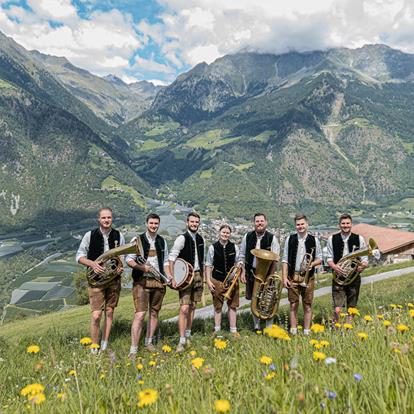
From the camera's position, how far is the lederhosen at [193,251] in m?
7.50

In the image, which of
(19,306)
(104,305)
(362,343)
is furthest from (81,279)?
(19,306)

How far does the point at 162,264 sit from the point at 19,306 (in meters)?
110

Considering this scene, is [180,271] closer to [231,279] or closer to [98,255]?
[231,279]

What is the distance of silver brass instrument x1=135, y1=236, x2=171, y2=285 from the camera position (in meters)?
6.87

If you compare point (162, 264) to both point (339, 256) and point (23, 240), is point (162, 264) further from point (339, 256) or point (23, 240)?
point (23, 240)

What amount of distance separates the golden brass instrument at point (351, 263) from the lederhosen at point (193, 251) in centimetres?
299

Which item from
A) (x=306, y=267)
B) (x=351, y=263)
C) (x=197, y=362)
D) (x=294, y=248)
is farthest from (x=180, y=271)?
(x=197, y=362)

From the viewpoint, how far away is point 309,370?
2.08 m

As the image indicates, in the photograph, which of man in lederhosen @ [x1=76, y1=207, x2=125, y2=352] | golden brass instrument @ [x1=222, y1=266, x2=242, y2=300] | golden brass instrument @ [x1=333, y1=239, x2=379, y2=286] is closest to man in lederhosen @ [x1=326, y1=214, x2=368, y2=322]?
golden brass instrument @ [x1=333, y1=239, x2=379, y2=286]

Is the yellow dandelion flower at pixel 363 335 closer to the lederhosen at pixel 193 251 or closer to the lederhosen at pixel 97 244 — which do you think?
the lederhosen at pixel 193 251

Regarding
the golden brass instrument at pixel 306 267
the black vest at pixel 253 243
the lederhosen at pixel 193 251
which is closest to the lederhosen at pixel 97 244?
the lederhosen at pixel 193 251

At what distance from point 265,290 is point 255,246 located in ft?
3.39

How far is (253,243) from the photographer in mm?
8055

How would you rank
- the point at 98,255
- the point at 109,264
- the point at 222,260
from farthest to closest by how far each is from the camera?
the point at 222,260, the point at 98,255, the point at 109,264
